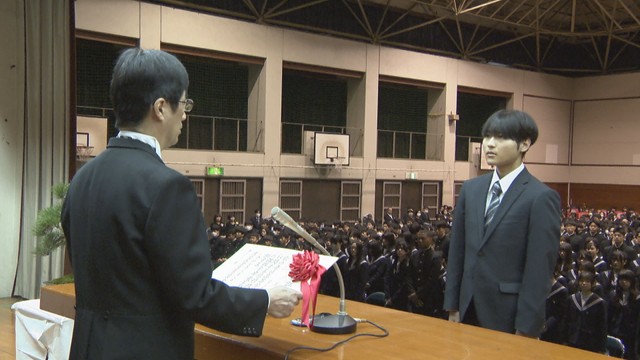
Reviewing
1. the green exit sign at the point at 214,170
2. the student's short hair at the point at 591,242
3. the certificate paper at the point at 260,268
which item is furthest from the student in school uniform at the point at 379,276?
the green exit sign at the point at 214,170

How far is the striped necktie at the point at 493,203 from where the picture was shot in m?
3.11

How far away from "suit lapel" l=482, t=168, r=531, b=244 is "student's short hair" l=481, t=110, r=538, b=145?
0.20m

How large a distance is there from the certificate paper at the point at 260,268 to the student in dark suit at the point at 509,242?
3.74ft

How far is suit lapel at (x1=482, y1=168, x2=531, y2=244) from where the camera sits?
3033mm

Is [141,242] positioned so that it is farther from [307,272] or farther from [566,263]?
[566,263]

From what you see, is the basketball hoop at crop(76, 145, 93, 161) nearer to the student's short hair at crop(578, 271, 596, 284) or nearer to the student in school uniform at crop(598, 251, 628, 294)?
the student in school uniform at crop(598, 251, 628, 294)

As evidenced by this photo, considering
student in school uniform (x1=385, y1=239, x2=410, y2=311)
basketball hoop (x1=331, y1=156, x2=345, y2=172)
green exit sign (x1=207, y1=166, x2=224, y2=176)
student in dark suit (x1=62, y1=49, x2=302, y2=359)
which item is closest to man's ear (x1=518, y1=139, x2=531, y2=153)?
student in dark suit (x1=62, y1=49, x2=302, y2=359)

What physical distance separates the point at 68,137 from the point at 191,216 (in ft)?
24.6

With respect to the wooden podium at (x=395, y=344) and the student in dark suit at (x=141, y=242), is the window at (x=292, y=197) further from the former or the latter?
the student in dark suit at (x=141, y=242)

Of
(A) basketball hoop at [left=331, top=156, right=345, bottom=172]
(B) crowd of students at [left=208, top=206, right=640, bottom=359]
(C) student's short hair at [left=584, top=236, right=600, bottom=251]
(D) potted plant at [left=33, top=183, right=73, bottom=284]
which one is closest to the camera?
(B) crowd of students at [left=208, top=206, right=640, bottom=359]

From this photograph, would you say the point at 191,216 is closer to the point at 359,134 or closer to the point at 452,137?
Result: the point at 359,134

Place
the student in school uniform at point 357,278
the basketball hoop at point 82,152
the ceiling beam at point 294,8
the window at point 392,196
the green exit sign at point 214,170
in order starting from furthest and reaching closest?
the window at point 392,196
the ceiling beam at point 294,8
the green exit sign at point 214,170
the basketball hoop at point 82,152
the student in school uniform at point 357,278

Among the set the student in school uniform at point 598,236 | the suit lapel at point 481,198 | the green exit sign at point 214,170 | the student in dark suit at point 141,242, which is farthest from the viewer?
the green exit sign at point 214,170

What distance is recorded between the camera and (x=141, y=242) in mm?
1526
